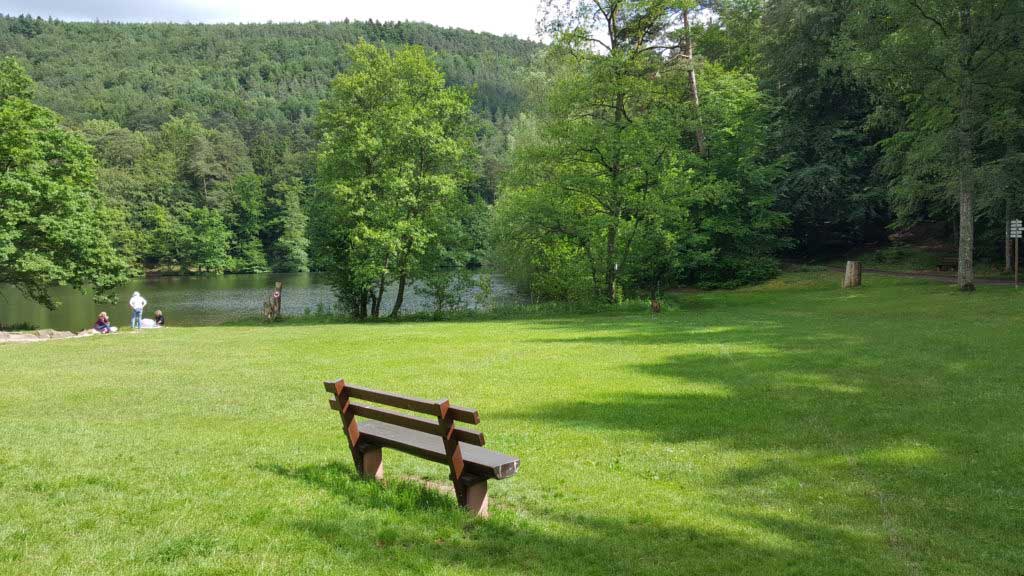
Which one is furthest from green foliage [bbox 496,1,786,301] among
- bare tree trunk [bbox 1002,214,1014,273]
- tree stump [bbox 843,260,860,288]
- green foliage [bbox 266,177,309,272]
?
green foliage [bbox 266,177,309,272]

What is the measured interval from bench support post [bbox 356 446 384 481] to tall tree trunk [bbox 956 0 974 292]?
1166 inches

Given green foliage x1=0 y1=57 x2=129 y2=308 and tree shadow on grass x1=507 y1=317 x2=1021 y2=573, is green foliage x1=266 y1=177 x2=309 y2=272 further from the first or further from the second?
tree shadow on grass x1=507 y1=317 x2=1021 y2=573

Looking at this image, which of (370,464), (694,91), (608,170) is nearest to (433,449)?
(370,464)

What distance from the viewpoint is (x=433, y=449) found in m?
6.29

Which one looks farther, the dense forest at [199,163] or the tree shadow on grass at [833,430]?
the dense forest at [199,163]

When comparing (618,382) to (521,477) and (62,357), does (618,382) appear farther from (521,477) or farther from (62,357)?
(62,357)

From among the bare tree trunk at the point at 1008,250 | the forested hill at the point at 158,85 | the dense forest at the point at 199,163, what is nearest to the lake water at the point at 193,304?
the dense forest at the point at 199,163

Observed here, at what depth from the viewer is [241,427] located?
33.7 ft

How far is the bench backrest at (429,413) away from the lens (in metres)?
5.62

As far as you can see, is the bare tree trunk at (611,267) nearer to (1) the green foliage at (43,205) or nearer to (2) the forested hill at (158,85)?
(1) the green foliage at (43,205)

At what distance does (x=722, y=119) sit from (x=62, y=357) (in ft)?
125

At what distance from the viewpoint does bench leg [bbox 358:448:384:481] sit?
280 inches

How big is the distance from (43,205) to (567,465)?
37779 millimetres

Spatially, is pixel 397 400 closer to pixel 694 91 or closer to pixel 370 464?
pixel 370 464
